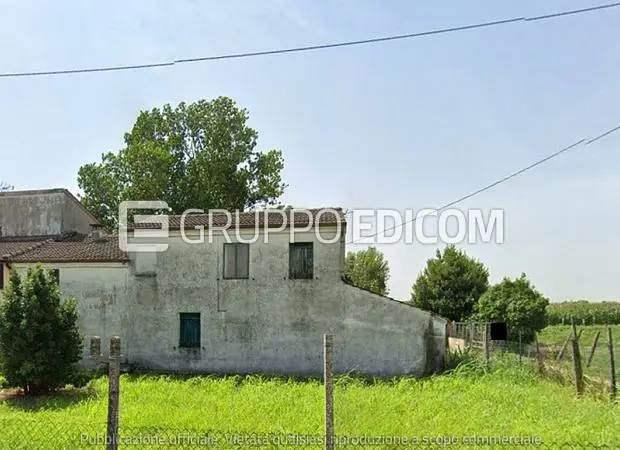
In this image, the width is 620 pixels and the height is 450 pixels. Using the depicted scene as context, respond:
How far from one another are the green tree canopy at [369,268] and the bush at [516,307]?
18.9 m

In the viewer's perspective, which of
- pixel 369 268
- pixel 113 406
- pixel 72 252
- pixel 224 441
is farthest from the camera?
pixel 369 268

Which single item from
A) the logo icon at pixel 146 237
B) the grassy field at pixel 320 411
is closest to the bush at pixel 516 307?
the grassy field at pixel 320 411

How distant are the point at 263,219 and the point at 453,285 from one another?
22.0m

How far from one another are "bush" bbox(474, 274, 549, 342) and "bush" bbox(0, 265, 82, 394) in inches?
788

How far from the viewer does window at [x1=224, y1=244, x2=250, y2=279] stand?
61.2 feet

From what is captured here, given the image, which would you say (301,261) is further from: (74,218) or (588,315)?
(588,315)

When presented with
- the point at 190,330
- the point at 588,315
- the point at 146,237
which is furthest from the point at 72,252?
the point at 588,315

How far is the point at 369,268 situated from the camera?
161 feet

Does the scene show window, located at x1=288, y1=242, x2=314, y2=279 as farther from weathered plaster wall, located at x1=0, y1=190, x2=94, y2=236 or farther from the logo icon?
weathered plaster wall, located at x1=0, y1=190, x2=94, y2=236

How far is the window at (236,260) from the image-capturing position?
18.7 m

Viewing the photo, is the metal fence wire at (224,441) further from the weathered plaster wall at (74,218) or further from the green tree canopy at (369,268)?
the green tree canopy at (369,268)

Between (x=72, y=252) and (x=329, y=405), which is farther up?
(x=72, y=252)

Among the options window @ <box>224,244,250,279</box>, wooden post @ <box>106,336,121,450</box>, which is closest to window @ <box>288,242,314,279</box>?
window @ <box>224,244,250,279</box>

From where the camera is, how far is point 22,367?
14.0m
